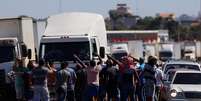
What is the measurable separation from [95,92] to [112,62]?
3.66 ft

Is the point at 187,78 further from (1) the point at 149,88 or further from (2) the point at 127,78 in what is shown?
(1) the point at 149,88

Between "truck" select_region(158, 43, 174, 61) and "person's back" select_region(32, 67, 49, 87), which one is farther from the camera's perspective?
"truck" select_region(158, 43, 174, 61)

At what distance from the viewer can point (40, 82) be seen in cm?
1772

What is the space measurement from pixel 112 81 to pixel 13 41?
245 inches

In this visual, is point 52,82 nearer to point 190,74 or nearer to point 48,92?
point 48,92

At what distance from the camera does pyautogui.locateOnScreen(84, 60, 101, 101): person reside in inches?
778

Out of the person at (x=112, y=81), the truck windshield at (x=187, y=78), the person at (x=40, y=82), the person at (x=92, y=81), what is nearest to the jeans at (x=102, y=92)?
the person at (x=112, y=81)

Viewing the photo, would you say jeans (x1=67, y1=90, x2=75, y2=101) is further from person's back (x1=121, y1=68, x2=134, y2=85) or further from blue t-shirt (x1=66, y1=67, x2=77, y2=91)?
person's back (x1=121, y1=68, x2=134, y2=85)

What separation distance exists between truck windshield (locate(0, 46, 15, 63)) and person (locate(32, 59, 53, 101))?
7.62m

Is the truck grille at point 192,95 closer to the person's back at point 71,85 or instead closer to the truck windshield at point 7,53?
the person's back at point 71,85

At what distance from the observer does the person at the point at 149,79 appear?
1847 cm

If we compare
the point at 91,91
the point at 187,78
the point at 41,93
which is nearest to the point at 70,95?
the point at 91,91

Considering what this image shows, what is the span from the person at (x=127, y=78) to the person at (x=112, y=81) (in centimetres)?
30

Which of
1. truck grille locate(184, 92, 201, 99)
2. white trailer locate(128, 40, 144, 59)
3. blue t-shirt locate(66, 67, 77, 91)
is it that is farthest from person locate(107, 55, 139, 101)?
white trailer locate(128, 40, 144, 59)
